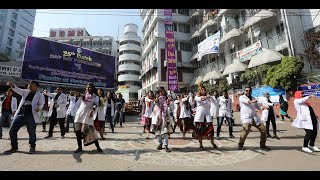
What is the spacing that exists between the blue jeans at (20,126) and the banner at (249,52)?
17649mm

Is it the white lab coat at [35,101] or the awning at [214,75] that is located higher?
the awning at [214,75]

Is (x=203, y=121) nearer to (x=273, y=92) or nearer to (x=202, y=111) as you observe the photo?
(x=202, y=111)

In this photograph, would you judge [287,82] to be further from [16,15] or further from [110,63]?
[16,15]

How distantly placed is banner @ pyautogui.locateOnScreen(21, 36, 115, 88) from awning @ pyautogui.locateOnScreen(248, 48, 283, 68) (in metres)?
14.1

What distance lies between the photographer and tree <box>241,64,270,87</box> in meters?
16.1

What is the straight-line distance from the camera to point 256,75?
16.7m

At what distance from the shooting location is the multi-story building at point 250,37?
16.5 metres

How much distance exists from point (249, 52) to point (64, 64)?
54.7 feet

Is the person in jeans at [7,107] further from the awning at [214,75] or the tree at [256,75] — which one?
the awning at [214,75]

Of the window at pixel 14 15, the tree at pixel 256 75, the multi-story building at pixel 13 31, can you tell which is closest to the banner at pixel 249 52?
the tree at pixel 256 75

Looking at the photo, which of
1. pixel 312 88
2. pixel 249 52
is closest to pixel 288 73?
pixel 312 88

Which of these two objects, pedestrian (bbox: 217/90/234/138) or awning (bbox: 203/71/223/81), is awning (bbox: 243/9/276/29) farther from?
pedestrian (bbox: 217/90/234/138)
